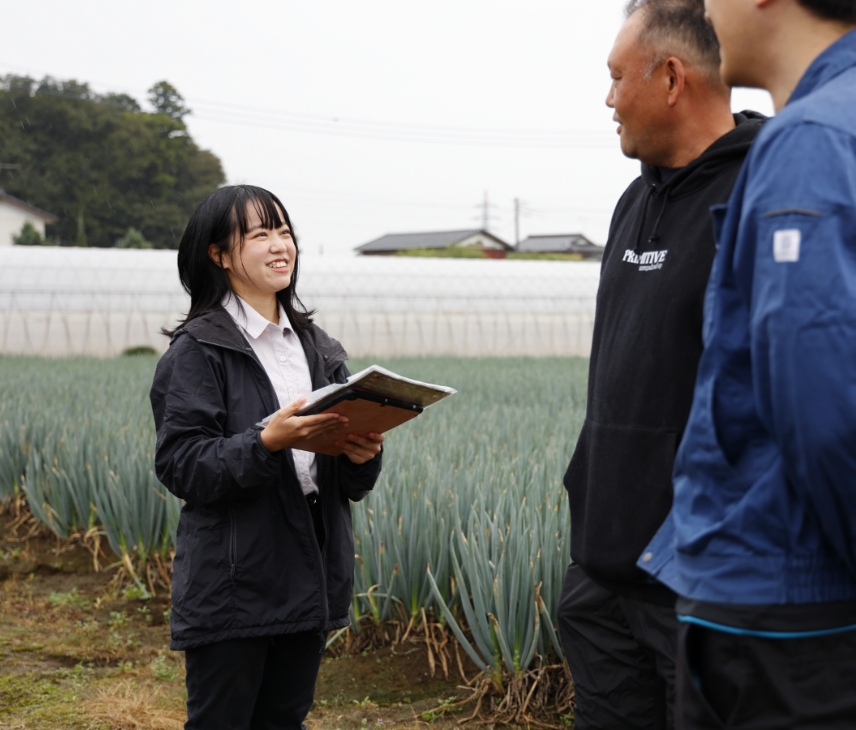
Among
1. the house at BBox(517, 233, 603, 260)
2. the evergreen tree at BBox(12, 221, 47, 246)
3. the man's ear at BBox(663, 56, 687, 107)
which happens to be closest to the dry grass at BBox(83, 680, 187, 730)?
the man's ear at BBox(663, 56, 687, 107)

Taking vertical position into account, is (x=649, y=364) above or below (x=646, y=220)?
below

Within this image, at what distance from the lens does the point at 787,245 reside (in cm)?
92

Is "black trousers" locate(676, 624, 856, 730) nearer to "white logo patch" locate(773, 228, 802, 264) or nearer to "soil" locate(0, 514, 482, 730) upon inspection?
"white logo patch" locate(773, 228, 802, 264)

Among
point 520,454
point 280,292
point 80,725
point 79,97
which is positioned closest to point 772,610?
point 280,292

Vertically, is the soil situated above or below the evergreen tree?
below

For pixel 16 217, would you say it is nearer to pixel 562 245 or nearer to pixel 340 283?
pixel 340 283

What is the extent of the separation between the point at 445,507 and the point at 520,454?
918mm

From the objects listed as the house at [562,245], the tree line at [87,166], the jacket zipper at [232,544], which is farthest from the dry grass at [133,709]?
the house at [562,245]

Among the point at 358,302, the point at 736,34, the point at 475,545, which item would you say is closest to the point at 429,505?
the point at 475,545

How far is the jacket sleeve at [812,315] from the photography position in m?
0.90

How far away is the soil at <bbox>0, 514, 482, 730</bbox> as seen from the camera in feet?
8.53

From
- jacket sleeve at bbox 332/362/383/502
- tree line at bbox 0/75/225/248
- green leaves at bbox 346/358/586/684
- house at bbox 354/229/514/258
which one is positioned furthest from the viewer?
house at bbox 354/229/514/258

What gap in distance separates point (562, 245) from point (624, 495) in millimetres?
53082

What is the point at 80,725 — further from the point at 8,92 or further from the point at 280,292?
the point at 8,92
